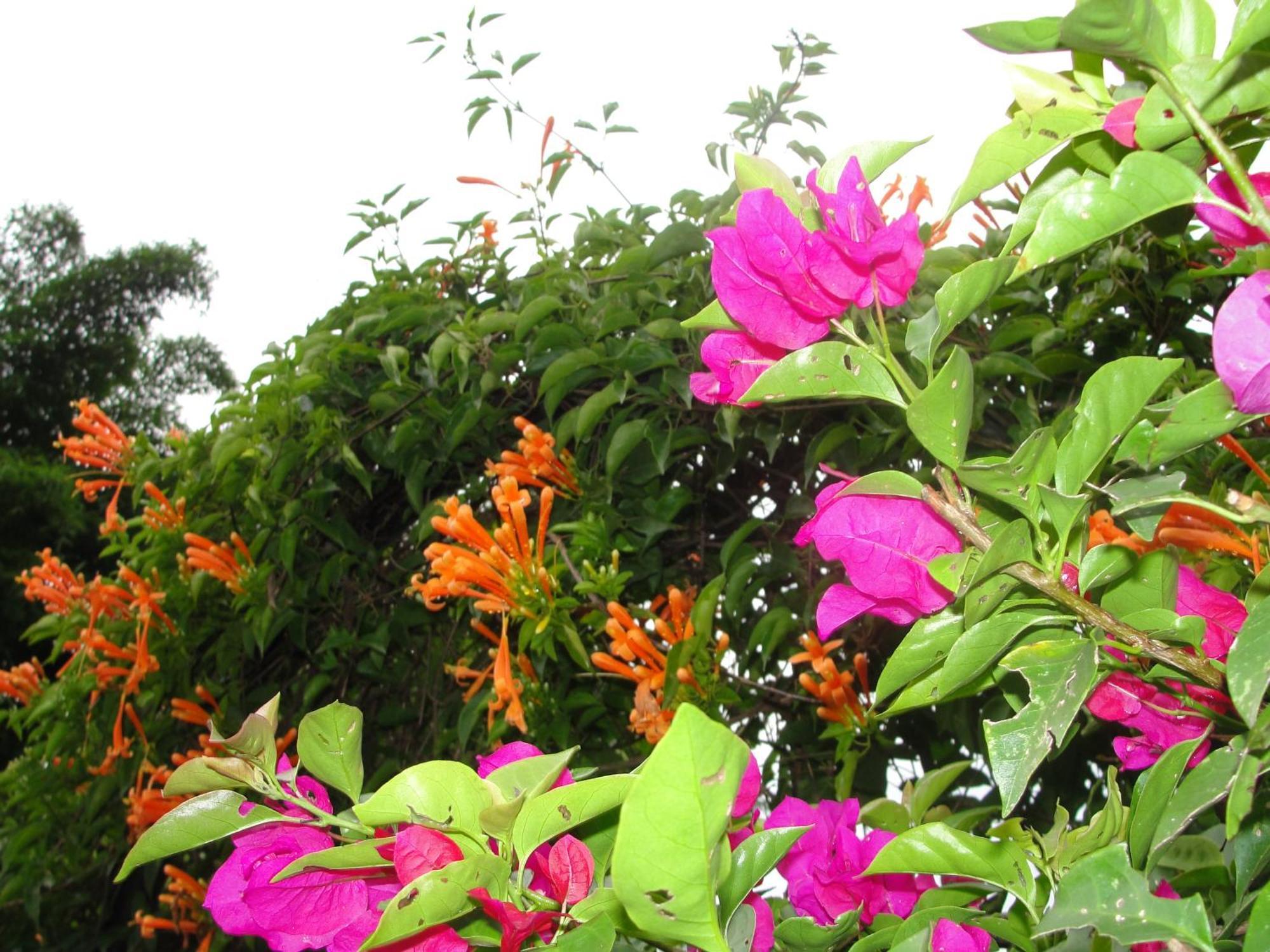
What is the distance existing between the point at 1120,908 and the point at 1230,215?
7.3 inches

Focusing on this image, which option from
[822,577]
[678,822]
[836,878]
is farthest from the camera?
[822,577]

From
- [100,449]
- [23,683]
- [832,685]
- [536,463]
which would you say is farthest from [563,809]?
[23,683]

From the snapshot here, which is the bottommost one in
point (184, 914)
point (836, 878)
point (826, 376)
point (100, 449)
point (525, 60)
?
point (184, 914)

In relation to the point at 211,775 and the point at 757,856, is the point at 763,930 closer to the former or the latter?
the point at 757,856

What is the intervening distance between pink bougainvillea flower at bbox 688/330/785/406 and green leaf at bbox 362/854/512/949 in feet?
0.55

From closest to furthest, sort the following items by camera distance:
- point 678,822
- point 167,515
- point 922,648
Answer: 1. point 678,822
2. point 922,648
3. point 167,515

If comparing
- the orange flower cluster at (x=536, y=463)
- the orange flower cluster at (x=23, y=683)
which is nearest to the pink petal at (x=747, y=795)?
the orange flower cluster at (x=536, y=463)

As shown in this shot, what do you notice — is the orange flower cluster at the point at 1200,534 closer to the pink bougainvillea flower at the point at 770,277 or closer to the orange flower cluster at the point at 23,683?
the pink bougainvillea flower at the point at 770,277

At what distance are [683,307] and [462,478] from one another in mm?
293

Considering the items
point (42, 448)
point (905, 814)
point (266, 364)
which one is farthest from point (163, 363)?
point (905, 814)

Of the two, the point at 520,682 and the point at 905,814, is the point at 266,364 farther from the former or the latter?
the point at 905,814

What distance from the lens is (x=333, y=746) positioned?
0.33 m

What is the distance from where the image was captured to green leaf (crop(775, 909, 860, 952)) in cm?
33

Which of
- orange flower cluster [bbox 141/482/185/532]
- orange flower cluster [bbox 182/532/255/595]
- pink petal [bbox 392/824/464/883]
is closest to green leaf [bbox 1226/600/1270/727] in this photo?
pink petal [bbox 392/824/464/883]
